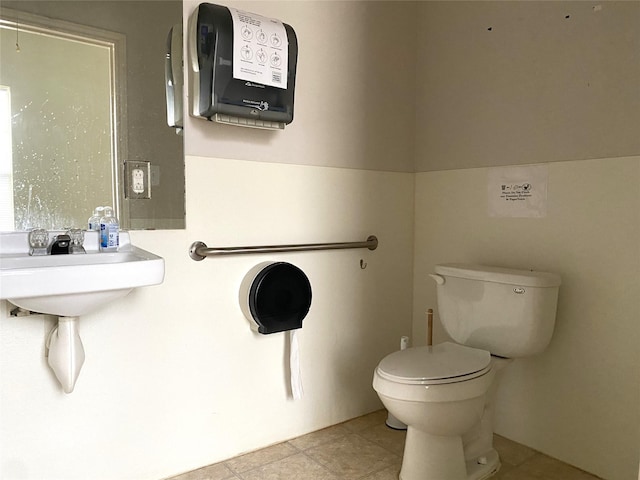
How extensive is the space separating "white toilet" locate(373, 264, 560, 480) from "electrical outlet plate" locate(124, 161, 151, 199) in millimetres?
1032

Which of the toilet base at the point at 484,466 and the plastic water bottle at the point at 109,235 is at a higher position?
the plastic water bottle at the point at 109,235

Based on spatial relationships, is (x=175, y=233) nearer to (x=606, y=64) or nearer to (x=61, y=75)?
(x=61, y=75)

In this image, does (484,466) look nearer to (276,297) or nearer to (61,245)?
(276,297)

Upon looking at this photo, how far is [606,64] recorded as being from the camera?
1767mm

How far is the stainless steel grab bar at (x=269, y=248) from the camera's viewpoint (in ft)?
5.87

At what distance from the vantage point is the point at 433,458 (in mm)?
1690

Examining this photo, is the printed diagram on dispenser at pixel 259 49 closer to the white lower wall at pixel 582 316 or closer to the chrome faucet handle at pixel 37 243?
the chrome faucet handle at pixel 37 243

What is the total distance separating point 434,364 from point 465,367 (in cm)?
10

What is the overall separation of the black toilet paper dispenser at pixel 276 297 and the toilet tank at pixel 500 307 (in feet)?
1.85

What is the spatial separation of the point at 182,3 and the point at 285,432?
1.73 metres

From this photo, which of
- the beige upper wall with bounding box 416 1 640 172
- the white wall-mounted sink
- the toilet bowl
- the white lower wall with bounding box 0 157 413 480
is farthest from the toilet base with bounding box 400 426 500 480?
the beige upper wall with bounding box 416 1 640 172

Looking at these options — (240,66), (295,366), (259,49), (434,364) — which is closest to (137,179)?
(240,66)

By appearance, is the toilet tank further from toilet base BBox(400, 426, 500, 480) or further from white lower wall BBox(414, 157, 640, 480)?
toilet base BBox(400, 426, 500, 480)

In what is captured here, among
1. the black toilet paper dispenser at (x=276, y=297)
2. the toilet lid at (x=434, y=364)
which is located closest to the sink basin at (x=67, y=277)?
the black toilet paper dispenser at (x=276, y=297)
